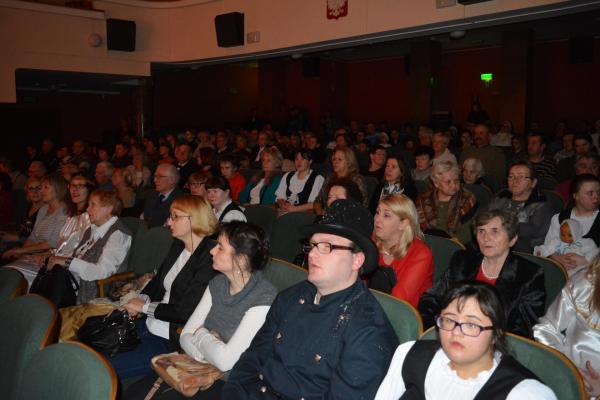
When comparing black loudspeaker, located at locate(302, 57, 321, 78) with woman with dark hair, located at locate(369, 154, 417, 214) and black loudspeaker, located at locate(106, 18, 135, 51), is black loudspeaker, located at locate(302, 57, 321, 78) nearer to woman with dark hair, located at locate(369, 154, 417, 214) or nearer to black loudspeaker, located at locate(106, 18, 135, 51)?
black loudspeaker, located at locate(106, 18, 135, 51)

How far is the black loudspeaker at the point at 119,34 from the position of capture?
9.80m

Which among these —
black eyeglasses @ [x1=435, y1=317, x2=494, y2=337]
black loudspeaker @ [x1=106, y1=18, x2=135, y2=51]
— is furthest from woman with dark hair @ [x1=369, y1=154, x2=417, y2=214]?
black loudspeaker @ [x1=106, y1=18, x2=135, y2=51]

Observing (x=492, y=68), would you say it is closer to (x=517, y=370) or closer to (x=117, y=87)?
(x=117, y=87)

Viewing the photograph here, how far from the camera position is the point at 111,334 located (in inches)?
107

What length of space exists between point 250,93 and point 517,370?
1677 cm

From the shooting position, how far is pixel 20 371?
182 centimetres

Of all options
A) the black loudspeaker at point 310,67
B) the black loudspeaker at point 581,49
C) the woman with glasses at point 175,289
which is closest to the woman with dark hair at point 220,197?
the woman with glasses at point 175,289

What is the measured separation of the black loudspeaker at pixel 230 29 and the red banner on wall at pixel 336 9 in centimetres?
197

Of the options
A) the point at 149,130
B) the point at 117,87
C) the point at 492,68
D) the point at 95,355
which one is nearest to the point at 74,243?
the point at 95,355

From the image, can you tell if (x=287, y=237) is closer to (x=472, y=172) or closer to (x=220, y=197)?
(x=220, y=197)

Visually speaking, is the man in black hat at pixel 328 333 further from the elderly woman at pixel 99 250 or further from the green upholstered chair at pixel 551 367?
the elderly woman at pixel 99 250

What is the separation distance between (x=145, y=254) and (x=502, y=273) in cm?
250

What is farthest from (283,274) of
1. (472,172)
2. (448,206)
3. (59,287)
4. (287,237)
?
(472,172)

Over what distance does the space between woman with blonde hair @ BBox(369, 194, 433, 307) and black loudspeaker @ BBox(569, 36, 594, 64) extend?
40.2ft
